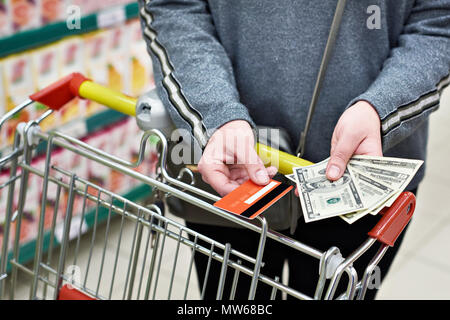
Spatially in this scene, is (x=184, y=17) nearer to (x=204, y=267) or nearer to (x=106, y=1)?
(x=204, y=267)

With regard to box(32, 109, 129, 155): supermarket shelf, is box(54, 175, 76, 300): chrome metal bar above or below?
above

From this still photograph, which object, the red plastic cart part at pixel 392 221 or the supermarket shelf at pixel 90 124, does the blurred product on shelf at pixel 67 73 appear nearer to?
the supermarket shelf at pixel 90 124

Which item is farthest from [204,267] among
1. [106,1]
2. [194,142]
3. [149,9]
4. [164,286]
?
[106,1]

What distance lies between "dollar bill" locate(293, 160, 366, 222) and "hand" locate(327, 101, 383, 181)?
15mm

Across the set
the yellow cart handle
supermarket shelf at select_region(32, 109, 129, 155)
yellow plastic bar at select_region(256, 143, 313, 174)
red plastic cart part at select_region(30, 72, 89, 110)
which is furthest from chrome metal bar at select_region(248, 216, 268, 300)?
supermarket shelf at select_region(32, 109, 129, 155)

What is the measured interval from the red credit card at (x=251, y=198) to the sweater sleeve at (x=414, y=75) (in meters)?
0.25

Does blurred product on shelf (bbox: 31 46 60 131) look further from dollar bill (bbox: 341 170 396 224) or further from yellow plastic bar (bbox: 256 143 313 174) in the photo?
dollar bill (bbox: 341 170 396 224)

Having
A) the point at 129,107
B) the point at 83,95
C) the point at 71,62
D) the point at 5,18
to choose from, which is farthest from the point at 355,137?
the point at 71,62

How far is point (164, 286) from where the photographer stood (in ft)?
7.73

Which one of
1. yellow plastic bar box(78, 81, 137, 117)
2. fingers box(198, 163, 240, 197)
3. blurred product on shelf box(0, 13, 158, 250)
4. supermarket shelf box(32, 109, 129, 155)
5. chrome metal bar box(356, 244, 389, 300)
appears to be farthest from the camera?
supermarket shelf box(32, 109, 129, 155)

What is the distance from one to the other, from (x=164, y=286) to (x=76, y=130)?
2.54ft

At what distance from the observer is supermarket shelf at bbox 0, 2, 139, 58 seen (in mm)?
1951

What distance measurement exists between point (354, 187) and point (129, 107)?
514 mm
